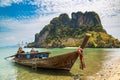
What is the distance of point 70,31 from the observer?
12975 centimetres

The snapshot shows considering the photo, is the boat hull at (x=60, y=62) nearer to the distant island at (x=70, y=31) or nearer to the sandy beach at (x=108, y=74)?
the sandy beach at (x=108, y=74)

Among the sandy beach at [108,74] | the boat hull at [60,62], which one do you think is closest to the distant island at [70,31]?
the sandy beach at [108,74]

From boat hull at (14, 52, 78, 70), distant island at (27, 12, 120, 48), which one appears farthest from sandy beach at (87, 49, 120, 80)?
distant island at (27, 12, 120, 48)

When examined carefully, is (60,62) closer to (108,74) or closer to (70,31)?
(108,74)

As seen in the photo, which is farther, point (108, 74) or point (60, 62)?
point (60, 62)

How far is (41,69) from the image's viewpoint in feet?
59.8

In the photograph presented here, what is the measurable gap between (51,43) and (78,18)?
3166cm

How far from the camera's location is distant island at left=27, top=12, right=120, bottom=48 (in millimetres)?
113312

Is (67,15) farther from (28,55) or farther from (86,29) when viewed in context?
(28,55)

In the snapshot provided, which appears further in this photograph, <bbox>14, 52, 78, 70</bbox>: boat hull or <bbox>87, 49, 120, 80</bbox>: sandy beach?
<bbox>14, 52, 78, 70</bbox>: boat hull

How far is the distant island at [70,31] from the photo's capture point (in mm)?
113312

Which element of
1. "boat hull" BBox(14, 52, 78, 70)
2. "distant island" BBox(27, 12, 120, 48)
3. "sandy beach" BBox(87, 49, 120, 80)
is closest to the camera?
"sandy beach" BBox(87, 49, 120, 80)

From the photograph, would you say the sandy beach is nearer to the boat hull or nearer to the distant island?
the boat hull

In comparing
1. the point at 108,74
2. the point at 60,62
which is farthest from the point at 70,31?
the point at 108,74
